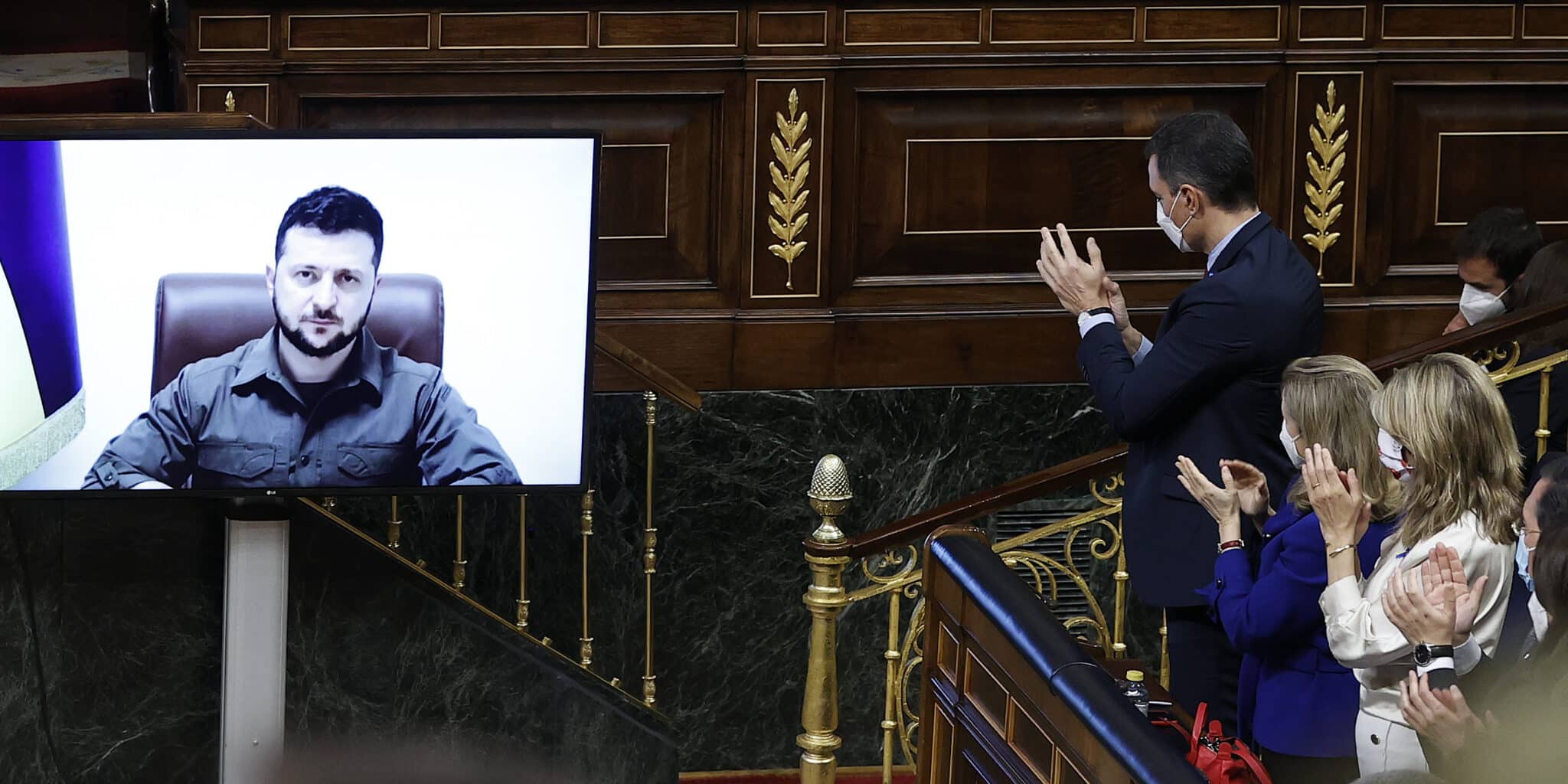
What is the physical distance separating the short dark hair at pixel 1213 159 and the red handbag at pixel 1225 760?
106cm

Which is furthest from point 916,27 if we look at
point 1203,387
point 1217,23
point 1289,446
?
point 1289,446

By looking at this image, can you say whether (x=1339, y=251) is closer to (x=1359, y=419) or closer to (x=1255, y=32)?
(x=1255, y=32)

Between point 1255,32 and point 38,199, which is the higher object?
point 1255,32

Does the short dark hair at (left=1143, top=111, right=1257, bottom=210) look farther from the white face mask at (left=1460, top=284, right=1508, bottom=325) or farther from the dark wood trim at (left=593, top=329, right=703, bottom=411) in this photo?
the white face mask at (left=1460, top=284, right=1508, bottom=325)

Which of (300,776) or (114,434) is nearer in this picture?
(114,434)

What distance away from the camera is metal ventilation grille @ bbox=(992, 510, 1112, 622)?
6.22m

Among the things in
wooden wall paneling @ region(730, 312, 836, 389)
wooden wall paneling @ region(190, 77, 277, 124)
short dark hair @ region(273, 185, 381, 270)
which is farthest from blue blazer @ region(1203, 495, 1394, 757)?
wooden wall paneling @ region(190, 77, 277, 124)

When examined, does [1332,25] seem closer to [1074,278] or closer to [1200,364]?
[1074,278]

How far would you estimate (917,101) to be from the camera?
6109mm

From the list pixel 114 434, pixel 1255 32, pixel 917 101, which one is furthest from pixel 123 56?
pixel 1255 32

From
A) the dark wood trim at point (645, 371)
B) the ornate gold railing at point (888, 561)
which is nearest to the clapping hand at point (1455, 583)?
the ornate gold railing at point (888, 561)

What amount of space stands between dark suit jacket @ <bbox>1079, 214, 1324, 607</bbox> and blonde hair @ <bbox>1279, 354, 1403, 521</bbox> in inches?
9.2

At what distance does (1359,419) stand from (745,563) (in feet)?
10.0

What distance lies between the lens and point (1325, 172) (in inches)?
244
